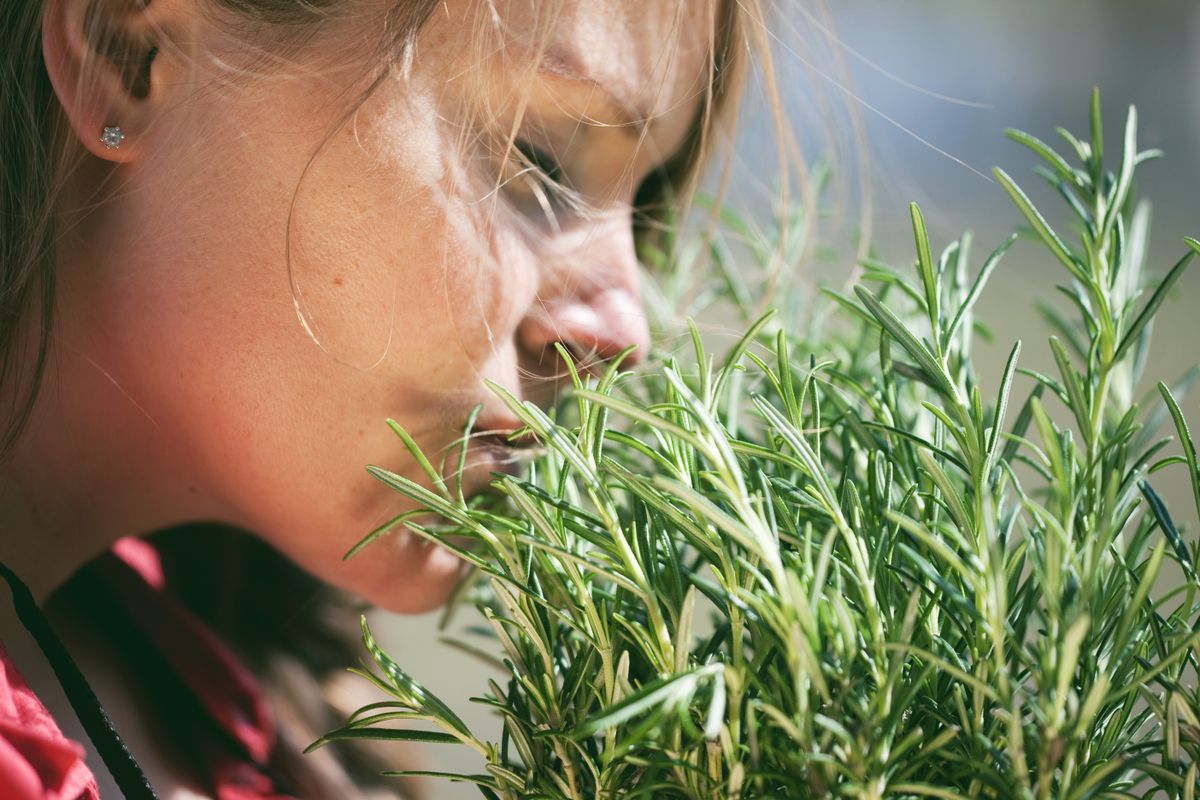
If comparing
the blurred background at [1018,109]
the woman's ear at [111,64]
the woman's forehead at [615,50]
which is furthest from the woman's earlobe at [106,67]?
the blurred background at [1018,109]

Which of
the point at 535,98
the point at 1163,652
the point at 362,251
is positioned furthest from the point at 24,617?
the point at 1163,652

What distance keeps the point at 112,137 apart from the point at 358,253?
0.14 meters

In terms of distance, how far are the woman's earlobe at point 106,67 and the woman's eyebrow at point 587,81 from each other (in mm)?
187

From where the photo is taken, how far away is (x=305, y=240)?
456mm

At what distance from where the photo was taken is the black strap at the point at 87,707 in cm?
42

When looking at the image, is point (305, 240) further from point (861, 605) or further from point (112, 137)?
point (861, 605)

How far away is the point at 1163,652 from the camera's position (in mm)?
303

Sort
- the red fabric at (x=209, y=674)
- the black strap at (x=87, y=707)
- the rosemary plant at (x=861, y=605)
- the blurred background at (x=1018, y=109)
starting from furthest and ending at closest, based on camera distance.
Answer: the blurred background at (x=1018, y=109)
the red fabric at (x=209, y=674)
the black strap at (x=87, y=707)
the rosemary plant at (x=861, y=605)

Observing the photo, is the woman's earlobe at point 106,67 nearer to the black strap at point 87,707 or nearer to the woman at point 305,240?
the woman at point 305,240

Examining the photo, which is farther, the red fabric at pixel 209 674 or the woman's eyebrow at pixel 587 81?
the red fabric at pixel 209 674

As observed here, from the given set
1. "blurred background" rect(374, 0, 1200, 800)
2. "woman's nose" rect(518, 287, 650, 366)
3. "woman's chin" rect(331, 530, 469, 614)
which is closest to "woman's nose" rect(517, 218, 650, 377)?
"woman's nose" rect(518, 287, 650, 366)

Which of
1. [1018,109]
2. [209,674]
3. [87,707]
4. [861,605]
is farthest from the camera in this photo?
[1018,109]

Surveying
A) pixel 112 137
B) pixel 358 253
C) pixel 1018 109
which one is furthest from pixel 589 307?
pixel 1018 109

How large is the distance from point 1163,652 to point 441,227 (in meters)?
0.32
